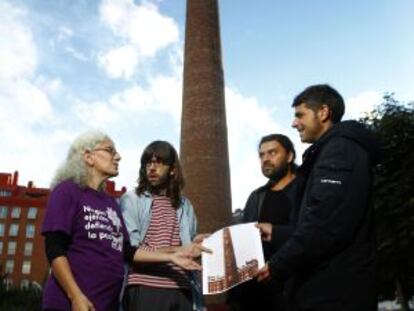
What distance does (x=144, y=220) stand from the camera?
3.22m

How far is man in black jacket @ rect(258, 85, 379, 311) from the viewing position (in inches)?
90.8

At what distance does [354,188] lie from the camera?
2.40 meters

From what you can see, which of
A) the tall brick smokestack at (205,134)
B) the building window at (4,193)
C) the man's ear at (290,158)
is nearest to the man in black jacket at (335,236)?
the man's ear at (290,158)

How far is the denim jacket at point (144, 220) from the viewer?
3158mm

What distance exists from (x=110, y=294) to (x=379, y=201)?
12.8 m

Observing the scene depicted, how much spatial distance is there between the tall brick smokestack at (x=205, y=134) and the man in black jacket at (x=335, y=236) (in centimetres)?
850

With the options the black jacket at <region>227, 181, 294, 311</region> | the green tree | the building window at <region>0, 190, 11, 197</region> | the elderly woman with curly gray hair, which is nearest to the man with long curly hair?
the elderly woman with curly gray hair

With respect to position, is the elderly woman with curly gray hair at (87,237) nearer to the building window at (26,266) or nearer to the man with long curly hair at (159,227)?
the man with long curly hair at (159,227)

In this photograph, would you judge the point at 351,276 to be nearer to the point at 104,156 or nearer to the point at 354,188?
the point at 354,188

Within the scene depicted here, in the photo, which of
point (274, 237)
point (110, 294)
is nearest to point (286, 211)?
point (274, 237)

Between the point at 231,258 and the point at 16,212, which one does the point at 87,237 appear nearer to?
the point at 231,258

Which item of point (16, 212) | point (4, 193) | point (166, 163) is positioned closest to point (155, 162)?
point (166, 163)

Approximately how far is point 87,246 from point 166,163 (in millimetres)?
886

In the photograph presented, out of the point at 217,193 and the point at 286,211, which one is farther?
the point at 217,193
